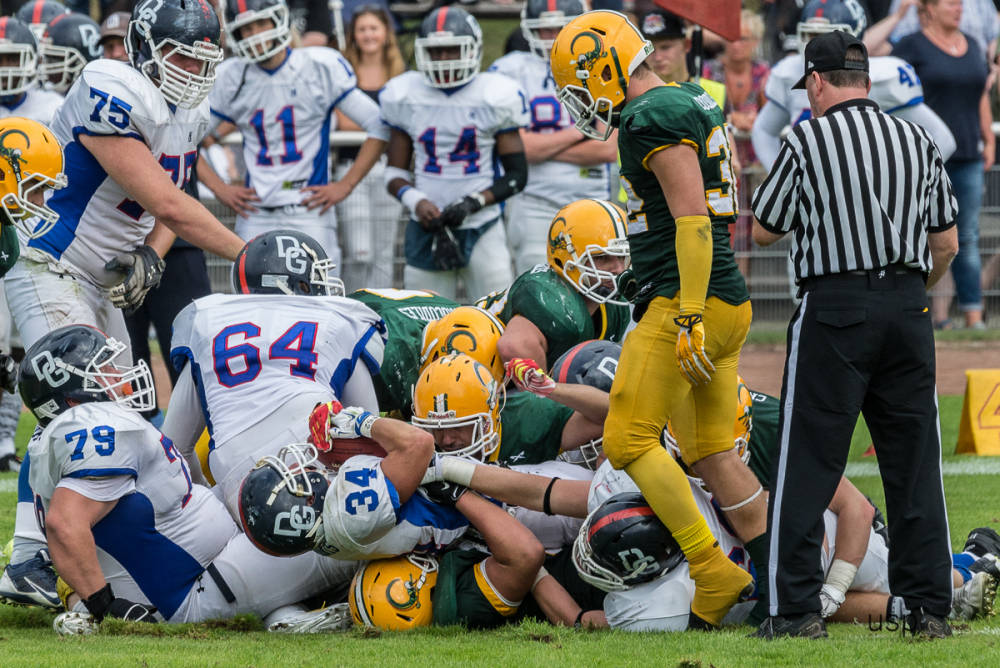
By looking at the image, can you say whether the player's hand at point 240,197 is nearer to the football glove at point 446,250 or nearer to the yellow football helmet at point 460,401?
the football glove at point 446,250

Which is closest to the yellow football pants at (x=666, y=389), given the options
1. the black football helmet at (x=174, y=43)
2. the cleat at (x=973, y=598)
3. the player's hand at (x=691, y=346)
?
the player's hand at (x=691, y=346)

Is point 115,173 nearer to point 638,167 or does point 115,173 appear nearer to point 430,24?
point 638,167

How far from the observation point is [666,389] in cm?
446

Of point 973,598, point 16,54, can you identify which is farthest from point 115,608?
point 16,54

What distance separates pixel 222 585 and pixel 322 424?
0.66 metres

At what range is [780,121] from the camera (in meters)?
9.25

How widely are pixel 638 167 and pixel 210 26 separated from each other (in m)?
2.27

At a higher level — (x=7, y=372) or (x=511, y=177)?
(x=511, y=177)

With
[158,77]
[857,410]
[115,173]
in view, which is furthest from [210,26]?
[857,410]

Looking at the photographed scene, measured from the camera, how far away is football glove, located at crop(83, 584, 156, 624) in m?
4.52

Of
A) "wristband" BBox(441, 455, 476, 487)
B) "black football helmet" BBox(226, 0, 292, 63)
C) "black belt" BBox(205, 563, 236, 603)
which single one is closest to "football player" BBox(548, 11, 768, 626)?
"wristband" BBox(441, 455, 476, 487)

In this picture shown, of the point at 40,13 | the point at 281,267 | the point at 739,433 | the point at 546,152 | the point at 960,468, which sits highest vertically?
the point at 40,13

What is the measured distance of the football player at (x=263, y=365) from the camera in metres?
4.88

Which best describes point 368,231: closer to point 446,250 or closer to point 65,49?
point 446,250
